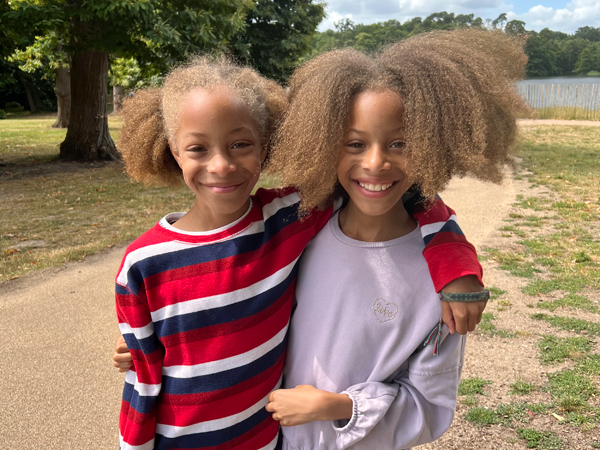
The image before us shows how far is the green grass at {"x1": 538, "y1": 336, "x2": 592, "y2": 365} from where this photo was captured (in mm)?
3643

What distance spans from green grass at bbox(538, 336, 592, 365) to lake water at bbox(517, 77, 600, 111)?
21528mm

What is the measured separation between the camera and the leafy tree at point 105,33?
9.05 m

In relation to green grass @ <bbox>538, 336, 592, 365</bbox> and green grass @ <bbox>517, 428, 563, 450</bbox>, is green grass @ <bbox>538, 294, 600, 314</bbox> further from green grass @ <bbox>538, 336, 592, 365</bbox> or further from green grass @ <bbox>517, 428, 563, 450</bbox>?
green grass @ <bbox>517, 428, 563, 450</bbox>

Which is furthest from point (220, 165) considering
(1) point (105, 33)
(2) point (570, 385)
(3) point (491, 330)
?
(1) point (105, 33)

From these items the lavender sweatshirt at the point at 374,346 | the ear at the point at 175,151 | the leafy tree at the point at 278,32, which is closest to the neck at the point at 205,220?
the ear at the point at 175,151

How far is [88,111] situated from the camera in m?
11.9

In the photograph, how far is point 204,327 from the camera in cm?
151

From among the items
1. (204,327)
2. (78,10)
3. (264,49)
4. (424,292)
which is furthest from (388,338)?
(264,49)

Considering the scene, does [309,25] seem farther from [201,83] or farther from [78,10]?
[201,83]

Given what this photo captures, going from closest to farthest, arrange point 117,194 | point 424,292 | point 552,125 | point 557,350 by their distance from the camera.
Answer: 1. point 424,292
2. point 557,350
3. point 117,194
4. point 552,125

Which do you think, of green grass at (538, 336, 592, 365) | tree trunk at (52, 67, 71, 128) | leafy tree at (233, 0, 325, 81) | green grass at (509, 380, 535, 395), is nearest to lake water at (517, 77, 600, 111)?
leafy tree at (233, 0, 325, 81)

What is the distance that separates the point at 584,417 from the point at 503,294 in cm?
180

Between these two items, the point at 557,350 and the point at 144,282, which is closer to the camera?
the point at 144,282

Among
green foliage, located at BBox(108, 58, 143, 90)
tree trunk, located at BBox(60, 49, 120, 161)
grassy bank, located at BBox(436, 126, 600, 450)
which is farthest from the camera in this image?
green foliage, located at BBox(108, 58, 143, 90)
